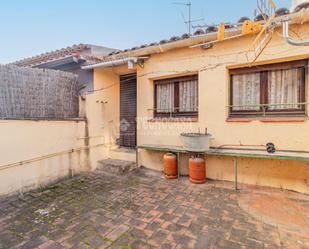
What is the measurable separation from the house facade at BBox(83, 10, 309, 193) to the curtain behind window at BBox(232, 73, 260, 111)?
0.08 feet

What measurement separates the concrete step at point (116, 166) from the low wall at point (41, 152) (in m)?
0.43

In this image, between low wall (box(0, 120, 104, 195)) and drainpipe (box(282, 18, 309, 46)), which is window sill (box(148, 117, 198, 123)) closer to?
low wall (box(0, 120, 104, 195))

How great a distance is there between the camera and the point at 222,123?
17.2 feet

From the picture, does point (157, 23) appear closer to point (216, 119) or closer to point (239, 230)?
point (216, 119)

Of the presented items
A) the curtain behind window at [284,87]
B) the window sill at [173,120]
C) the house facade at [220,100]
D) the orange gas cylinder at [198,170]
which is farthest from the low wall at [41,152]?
the curtain behind window at [284,87]

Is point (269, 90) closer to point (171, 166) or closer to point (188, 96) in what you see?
point (188, 96)

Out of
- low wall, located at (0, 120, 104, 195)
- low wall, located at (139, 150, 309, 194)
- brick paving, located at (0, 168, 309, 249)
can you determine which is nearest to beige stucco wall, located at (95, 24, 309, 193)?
low wall, located at (139, 150, 309, 194)

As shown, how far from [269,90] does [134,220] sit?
449 cm

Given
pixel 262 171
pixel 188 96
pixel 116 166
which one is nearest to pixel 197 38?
pixel 188 96

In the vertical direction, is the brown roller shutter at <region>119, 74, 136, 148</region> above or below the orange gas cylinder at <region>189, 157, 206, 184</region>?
above

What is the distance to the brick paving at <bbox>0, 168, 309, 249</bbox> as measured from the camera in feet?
9.31

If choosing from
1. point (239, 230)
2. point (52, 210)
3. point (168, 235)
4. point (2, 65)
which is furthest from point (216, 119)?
point (2, 65)

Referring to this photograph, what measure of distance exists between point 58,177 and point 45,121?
1732 millimetres

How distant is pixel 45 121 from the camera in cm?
530
